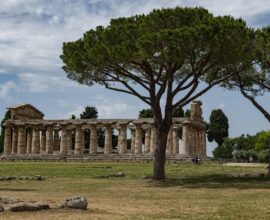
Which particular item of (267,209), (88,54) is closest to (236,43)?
(88,54)

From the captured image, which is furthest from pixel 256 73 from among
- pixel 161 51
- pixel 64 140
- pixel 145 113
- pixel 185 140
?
pixel 145 113

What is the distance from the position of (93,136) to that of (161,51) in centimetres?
5745

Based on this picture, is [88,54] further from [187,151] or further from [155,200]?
[187,151]

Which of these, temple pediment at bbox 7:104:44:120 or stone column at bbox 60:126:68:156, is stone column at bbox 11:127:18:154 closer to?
temple pediment at bbox 7:104:44:120

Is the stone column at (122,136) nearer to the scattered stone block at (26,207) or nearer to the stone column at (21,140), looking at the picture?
the stone column at (21,140)

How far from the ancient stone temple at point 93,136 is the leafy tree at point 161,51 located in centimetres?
4098

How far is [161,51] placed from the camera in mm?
28953

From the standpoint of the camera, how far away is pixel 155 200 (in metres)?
19.5

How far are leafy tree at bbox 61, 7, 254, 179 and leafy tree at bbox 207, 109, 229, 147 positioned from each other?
74321mm

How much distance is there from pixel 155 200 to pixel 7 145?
77.5m

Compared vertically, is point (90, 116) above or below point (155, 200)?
above

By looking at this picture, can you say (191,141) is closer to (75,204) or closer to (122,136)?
(122,136)

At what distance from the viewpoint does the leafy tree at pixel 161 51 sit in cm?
2834

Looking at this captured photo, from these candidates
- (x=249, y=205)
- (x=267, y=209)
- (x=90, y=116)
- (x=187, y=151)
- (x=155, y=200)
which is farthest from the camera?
(x=90, y=116)
